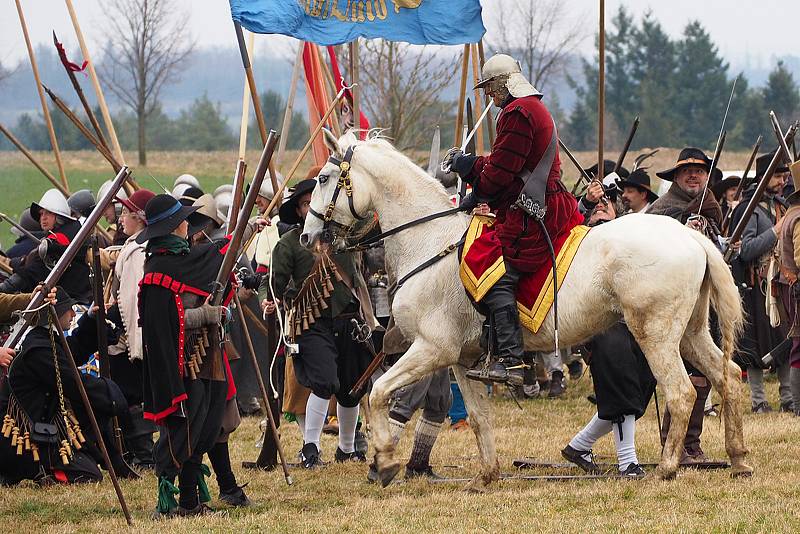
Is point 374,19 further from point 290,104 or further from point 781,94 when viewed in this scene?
point 781,94

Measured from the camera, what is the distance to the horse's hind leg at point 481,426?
29.7ft

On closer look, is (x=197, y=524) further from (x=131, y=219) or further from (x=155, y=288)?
(x=131, y=219)

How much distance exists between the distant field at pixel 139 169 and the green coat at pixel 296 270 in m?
15.1

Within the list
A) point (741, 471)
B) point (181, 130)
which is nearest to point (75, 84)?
point (741, 471)

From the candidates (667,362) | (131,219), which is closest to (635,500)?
(667,362)

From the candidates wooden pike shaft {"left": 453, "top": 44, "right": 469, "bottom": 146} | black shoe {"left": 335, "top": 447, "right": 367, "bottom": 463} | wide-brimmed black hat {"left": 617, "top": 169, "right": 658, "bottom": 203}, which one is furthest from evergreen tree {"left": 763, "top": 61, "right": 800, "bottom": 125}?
black shoe {"left": 335, "top": 447, "right": 367, "bottom": 463}

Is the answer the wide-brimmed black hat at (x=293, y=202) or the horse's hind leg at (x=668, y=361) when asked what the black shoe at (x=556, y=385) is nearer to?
the wide-brimmed black hat at (x=293, y=202)

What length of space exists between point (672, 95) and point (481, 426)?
43523 mm

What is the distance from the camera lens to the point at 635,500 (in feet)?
26.3

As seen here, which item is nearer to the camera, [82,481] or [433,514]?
[433,514]

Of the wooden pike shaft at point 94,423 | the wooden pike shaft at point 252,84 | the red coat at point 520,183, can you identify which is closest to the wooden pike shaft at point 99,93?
the wooden pike shaft at point 252,84

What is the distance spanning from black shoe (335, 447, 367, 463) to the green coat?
1.19 m

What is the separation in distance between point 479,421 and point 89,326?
323 cm

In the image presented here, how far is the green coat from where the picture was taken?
34.5 ft
